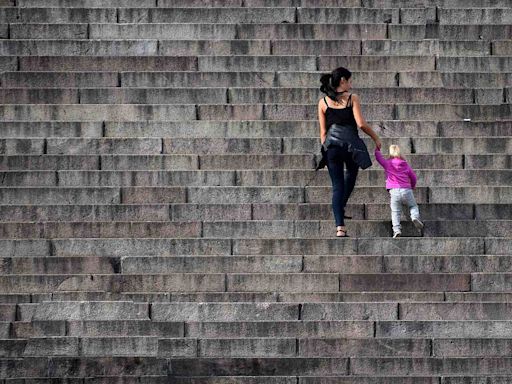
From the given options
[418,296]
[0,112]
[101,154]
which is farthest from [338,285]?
[0,112]

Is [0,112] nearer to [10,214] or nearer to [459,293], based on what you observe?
[10,214]

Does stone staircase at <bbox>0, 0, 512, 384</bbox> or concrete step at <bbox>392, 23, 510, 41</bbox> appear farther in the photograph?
concrete step at <bbox>392, 23, 510, 41</bbox>

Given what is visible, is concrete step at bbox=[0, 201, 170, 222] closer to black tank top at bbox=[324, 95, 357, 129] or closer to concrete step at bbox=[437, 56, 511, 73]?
black tank top at bbox=[324, 95, 357, 129]

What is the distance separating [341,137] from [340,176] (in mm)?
389

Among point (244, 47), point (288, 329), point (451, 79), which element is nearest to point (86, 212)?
point (288, 329)

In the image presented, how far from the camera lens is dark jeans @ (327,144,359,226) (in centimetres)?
1891

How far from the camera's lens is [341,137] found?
19031mm

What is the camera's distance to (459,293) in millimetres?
18438

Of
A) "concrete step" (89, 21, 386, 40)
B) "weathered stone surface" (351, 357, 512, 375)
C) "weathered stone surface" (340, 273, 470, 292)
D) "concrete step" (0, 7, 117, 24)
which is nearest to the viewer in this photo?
"weathered stone surface" (351, 357, 512, 375)

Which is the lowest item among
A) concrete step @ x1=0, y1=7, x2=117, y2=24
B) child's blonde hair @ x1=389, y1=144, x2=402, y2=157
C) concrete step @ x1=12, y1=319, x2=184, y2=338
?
concrete step @ x1=12, y1=319, x2=184, y2=338

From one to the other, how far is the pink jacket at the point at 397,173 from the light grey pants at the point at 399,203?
7 centimetres

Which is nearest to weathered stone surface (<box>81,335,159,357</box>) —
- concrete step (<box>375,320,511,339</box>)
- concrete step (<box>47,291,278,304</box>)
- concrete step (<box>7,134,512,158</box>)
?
concrete step (<box>47,291,278,304</box>)

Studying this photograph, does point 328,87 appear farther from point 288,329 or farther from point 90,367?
point 90,367

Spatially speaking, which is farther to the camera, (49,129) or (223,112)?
(223,112)
